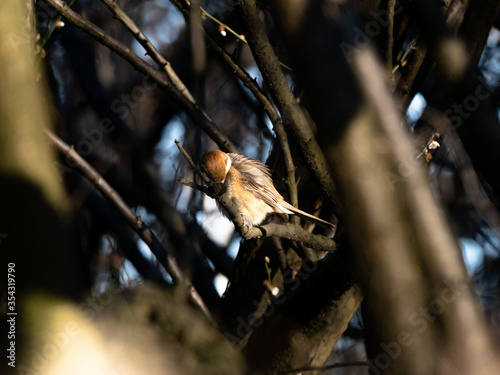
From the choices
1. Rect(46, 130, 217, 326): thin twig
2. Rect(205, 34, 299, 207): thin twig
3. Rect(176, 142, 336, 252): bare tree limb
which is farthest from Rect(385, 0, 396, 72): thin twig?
Rect(46, 130, 217, 326): thin twig

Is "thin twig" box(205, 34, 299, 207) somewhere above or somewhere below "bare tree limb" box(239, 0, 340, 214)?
below

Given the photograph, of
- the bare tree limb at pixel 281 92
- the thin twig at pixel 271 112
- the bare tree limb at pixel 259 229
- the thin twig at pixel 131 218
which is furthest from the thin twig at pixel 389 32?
the thin twig at pixel 131 218

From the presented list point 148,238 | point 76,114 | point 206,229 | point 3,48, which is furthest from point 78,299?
point 76,114

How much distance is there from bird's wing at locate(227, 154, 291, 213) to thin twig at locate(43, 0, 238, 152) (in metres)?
0.48

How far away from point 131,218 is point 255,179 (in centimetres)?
106

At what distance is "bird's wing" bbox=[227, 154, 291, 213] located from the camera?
4215 mm

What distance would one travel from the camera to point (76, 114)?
5.50m

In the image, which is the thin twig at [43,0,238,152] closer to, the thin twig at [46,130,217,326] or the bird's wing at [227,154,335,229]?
the bird's wing at [227,154,335,229]

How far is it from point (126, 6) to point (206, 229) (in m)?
2.72

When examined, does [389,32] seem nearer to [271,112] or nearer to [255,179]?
[271,112]

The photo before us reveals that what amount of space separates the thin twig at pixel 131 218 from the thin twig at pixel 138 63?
0.74 metres

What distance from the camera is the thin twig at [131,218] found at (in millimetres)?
3672

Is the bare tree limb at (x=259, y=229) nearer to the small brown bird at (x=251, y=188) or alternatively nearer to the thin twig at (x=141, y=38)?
the small brown bird at (x=251, y=188)

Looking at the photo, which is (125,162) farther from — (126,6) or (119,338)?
(119,338)
